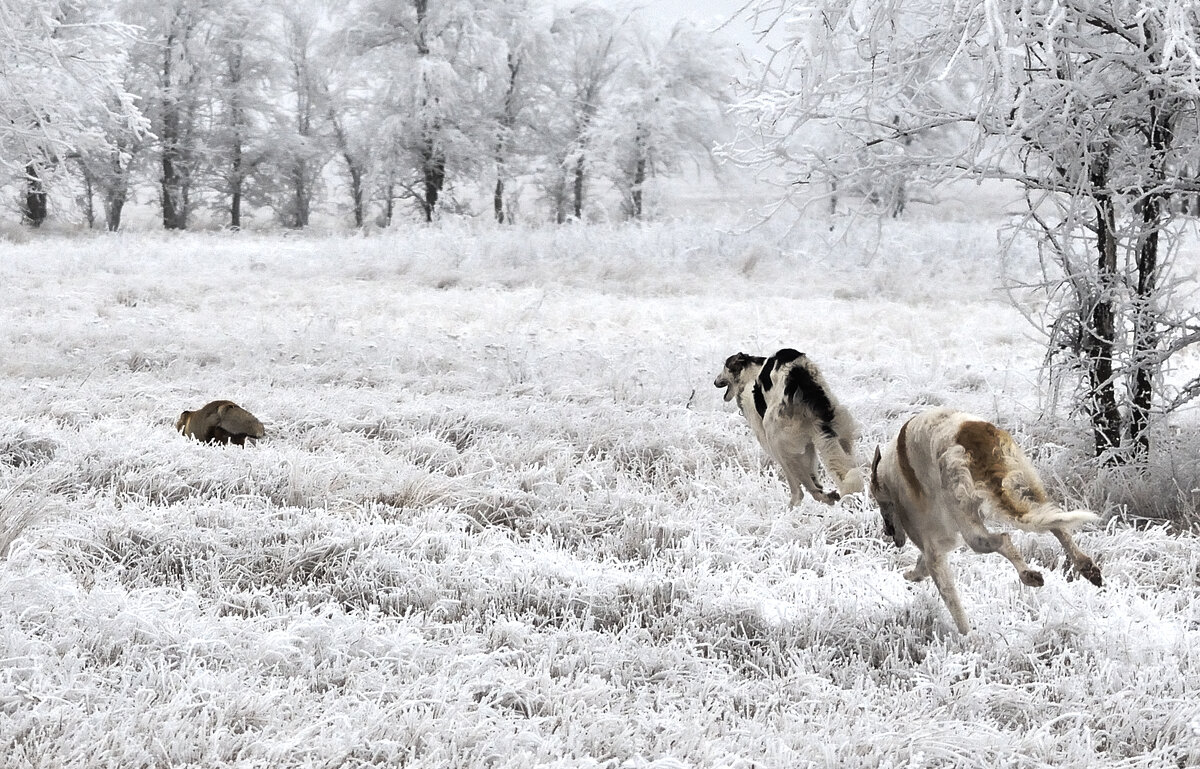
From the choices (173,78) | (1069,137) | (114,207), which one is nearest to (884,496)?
(1069,137)

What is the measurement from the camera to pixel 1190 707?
238 cm

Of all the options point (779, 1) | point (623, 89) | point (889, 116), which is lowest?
point (889, 116)

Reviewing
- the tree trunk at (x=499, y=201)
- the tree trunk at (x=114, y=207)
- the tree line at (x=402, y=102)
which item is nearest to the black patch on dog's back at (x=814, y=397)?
the tree line at (x=402, y=102)

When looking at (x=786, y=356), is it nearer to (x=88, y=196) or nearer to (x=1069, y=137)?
(x=1069, y=137)

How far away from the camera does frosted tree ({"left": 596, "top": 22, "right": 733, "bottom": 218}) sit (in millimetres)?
26734

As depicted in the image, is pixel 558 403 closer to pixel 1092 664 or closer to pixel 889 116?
pixel 889 116

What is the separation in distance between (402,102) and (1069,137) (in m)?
23.8

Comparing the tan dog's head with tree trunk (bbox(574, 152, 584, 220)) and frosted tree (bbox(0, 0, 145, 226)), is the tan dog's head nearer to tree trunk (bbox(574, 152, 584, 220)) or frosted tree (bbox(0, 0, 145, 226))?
frosted tree (bbox(0, 0, 145, 226))

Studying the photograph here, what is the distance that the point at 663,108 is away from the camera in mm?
26906

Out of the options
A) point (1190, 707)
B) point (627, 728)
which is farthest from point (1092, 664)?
point (627, 728)

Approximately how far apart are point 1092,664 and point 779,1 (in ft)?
9.36

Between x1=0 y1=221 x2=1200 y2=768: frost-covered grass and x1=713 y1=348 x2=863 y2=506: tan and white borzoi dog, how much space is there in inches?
19.2

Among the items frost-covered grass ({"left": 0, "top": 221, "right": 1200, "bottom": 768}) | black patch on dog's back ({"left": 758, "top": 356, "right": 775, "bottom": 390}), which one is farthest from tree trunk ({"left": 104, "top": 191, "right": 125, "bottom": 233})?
black patch on dog's back ({"left": 758, "top": 356, "right": 775, "bottom": 390})

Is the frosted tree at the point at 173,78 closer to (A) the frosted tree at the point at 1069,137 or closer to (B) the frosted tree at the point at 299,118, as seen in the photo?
(B) the frosted tree at the point at 299,118
